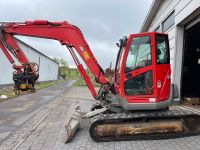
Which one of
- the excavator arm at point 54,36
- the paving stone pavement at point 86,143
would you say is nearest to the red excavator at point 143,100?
the paving stone pavement at point 86,143

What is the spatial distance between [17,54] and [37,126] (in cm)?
229

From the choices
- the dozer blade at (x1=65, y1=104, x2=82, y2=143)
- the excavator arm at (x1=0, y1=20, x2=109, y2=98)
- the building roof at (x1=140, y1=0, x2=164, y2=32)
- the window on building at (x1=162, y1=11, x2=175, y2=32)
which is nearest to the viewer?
the dozer blade at (x1=65, y1=104, x2=82, y2=143)

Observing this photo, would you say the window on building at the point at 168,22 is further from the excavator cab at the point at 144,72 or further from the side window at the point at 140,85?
the side window at the point at 140,85

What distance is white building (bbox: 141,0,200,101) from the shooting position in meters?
11.5

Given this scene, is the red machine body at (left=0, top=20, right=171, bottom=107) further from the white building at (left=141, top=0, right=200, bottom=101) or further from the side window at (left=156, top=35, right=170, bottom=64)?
the white building at (left=141, top=0, right=200, bottom=101)

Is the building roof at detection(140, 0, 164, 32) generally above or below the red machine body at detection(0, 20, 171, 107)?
above

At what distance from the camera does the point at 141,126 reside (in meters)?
7.10

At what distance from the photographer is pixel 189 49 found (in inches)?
556

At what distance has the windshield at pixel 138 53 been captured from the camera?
7316 mm

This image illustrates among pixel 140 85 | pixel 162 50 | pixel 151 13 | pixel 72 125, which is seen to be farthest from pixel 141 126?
pixel 151 13

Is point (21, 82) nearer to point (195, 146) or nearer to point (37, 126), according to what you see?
point (37, 126)

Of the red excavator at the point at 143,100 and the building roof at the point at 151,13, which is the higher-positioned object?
the building roof at the point at 151,13

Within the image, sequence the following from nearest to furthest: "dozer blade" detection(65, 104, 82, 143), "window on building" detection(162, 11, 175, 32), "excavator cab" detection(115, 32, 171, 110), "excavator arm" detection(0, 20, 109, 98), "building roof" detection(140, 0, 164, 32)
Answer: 1. "dozer blade" detection(65, 104, 82, 143)
2. "excavator cab" detection(115, 32, 171, 110)
3. "excavator arm" detection(0, 20, 109, 98)
4. "window on building" detection(162, 11, 175, 32)
5. "building roof" detection(140, 0, 164, 32)

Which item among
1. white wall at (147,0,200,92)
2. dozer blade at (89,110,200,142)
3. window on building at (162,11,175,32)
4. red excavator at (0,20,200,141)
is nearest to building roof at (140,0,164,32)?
window on building at (162,11,175,32)
